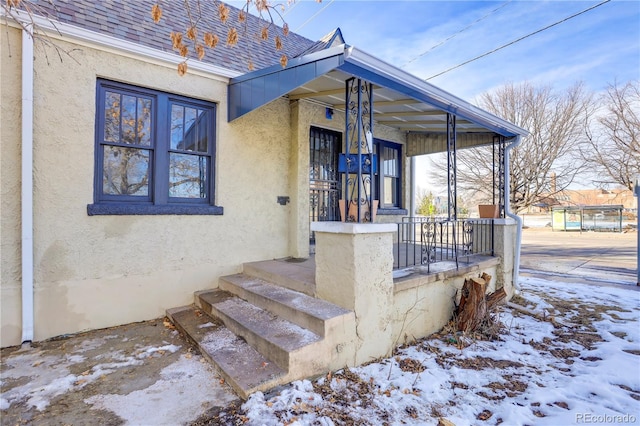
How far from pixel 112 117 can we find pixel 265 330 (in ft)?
10.5

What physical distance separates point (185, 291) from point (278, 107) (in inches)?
125

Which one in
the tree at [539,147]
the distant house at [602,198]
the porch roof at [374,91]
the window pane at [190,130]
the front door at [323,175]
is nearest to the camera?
the porch roof at [374,91]

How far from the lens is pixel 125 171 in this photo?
398 centimetres

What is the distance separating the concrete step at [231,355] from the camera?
2447 millimetres

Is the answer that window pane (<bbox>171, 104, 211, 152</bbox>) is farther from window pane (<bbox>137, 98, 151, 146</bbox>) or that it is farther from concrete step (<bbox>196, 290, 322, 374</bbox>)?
concrete step (<bbox>196, 290, 322, 374</bbox>)

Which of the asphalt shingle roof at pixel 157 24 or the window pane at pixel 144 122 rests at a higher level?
the asphalt shingle roof at pixel 157 24

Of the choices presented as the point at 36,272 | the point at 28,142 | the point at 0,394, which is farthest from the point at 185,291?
the point at 28,142

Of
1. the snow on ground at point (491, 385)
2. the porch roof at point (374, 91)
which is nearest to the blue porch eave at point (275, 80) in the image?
the porch roof at point (374, 91)

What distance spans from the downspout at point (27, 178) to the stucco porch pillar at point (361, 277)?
2.97m

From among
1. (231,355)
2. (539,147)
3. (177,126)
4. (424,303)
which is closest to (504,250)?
(424,303)

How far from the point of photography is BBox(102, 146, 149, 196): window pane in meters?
3.86

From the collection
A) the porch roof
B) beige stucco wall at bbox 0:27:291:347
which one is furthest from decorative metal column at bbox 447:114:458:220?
beige stucco wall at bbox 0:27:291:347

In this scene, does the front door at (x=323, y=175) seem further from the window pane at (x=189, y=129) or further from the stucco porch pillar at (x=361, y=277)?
the stucco porch pillar at (x=361, y=277)

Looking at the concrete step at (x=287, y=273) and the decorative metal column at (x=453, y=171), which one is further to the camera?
the decorative metal column at (x=453, y=171)
